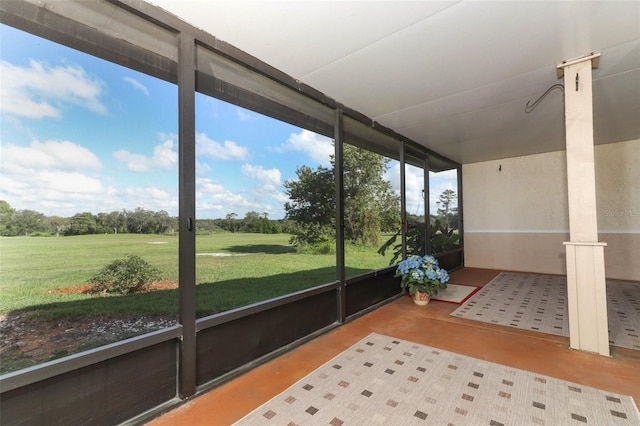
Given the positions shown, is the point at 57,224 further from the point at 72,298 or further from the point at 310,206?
the point at 310,206

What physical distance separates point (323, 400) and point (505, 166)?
21.3 ft

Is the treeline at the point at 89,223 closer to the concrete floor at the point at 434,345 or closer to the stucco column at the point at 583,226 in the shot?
the concrete floor at the point at 434,345

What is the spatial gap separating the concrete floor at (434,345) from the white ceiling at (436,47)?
2.43 m

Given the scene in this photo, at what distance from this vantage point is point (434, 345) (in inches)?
96.9

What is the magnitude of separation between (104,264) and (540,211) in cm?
875

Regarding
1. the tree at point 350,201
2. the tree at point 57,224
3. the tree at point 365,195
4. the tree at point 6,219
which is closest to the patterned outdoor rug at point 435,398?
the tree at point 6,219

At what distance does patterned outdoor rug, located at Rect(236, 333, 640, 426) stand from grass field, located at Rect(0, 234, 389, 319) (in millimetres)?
942

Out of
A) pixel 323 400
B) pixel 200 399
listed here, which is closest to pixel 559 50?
pixel 323 400

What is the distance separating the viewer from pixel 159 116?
466cm

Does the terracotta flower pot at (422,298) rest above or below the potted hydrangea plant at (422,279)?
below

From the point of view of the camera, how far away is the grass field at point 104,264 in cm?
391

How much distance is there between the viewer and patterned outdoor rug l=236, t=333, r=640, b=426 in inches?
59.9

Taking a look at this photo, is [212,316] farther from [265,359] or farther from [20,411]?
[20,411]

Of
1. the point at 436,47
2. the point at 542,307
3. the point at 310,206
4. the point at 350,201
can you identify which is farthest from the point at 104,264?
the point at 542,307
